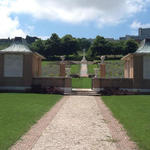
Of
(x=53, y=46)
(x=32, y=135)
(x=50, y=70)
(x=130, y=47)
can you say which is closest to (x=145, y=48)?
(x=32, y=135)

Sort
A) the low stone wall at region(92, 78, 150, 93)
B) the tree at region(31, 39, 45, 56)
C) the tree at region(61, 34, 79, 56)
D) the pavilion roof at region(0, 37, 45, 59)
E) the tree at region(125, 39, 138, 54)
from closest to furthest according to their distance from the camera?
the low stone wall at region(92, 78, 150, 93) → the pavilion roof at region(0, 37, 45, 59) → the tree at region(125, 39, 138, 54) → the tree at region(31, 39, 45, 56) → the tree at region(61, 34, 79, 56)

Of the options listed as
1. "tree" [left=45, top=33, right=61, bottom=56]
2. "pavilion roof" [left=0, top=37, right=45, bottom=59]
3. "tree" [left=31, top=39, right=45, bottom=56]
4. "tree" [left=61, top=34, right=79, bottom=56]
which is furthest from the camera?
"tree" [left=61, top=34, right=79, bottom=56]

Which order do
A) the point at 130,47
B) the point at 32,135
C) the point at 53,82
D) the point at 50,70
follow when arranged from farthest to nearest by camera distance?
1. the point at 130,47
2. the point at 50,70
3. the point at 53,82
4. the point at 32,135

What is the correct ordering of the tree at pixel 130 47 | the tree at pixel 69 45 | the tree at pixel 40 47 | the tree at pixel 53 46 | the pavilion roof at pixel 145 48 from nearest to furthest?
the pavilion roof at pixel 145 48 → the tree at pixel 130 47 → the tree at pixel 53 46 → the tree at pixel 40 47 → the tree at pixel 69 45

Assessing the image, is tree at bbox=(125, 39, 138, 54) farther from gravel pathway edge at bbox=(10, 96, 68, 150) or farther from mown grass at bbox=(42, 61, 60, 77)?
gravel pathway edge at bbox=(10, 96, 68, 150)

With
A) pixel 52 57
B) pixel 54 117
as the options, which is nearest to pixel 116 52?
pixel 52 57

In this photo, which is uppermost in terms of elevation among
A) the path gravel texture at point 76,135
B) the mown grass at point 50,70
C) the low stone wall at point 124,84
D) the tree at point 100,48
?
the tree at point 100,48

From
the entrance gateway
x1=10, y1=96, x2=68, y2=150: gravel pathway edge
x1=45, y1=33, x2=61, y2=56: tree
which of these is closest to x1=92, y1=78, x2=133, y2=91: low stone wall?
the entrance gateway

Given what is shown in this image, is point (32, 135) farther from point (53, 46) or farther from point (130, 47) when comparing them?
point (130, 47)

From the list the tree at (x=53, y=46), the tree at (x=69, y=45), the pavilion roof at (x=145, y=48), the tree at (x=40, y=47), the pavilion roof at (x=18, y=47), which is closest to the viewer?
the pavilion roof at (x=145, y=48)

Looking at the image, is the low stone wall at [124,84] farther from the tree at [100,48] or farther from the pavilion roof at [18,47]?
the tree at [100,48]

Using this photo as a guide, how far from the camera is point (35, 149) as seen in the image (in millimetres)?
5145

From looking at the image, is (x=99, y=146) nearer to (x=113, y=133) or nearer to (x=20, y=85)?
(x=113, y=133)

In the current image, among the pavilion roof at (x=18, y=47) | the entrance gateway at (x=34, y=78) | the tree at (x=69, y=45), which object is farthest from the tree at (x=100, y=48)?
the entrance gateway at (x=34, y=78)
